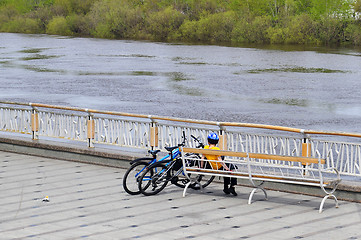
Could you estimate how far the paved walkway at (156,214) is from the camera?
29.0 ft

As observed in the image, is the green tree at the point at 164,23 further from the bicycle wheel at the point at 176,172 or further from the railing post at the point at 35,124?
the bicycle wheel at the point at 176,172

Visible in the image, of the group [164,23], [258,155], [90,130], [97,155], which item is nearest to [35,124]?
[90,130]

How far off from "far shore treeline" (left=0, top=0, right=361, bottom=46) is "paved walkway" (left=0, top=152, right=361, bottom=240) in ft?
246

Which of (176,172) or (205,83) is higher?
(176,172)

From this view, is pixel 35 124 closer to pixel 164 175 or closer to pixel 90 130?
pixel 90 130

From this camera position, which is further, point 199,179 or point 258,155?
point 199,179

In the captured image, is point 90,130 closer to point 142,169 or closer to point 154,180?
point 142,169

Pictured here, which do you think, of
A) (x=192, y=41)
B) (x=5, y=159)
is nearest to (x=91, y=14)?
(x=192, y=41)

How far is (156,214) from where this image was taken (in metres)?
9.77

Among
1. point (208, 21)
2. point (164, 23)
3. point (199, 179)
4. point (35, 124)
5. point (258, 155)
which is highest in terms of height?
point (258, 155)

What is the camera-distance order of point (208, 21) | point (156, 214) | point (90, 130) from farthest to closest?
point (208, 21) < point (90, 130) < point (156, 214)

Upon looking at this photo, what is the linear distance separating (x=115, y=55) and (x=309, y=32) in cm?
2821

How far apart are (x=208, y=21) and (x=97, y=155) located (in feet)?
284

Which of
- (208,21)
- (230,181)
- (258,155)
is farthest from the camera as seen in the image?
(208,21)
